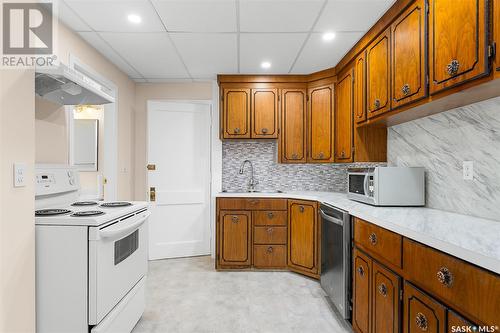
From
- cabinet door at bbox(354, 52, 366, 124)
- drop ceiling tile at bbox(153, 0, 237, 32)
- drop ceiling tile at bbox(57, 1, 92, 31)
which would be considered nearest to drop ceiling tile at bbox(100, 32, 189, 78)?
drop ceiling tile at bbox(57, 1, 92, 31)

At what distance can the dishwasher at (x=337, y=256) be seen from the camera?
207 cm

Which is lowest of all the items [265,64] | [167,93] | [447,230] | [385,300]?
[385,300]

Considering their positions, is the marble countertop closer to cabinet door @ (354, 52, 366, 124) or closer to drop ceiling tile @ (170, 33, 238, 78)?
cabinet door @ (354, 52, 366, 124)

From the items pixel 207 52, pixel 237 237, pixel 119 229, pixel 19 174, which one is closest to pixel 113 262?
pixel 119 229

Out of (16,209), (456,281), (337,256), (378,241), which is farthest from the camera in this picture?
(337,256)

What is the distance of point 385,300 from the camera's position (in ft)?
4.90

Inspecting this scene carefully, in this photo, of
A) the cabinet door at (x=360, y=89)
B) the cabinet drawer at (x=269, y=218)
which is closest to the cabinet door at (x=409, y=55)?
the cabinet door at (x=360, y=89)

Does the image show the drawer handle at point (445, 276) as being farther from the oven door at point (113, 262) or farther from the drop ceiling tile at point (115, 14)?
the drop ceiling tile at point (115, 14)

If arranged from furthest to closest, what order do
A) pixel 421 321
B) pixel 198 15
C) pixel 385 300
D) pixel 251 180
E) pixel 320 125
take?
pixel 251 180
pixel 320 125
pixel 198 15
pixel 385 300
pixel 421 321

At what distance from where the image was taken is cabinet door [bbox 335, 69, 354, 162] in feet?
9.31

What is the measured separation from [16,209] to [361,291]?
210 cm

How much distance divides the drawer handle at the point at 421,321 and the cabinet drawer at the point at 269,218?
2.03 m

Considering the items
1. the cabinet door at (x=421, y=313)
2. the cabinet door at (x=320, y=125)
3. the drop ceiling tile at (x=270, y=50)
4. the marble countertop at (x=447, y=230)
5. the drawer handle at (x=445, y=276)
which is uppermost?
the drop ceiling tile at (x=270, y=50)

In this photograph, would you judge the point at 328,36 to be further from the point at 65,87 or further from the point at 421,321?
the point at 421,321
